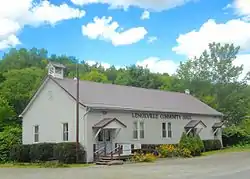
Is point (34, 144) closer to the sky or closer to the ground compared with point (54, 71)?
closer to the ground

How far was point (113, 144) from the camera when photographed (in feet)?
99.5

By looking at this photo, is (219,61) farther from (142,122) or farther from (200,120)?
(142,122)

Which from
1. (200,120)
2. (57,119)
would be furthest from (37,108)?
(200,120)

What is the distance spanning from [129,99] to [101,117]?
5.37 metres

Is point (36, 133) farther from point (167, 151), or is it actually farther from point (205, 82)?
point (205, 82)

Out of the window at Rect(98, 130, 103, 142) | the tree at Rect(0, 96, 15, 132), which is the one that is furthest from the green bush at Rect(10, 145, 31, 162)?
the tree at Rect(0, 96, 15, 132)

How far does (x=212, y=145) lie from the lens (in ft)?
132

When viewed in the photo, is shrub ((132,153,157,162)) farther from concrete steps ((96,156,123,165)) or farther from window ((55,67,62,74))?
window ((55,67,62,74))

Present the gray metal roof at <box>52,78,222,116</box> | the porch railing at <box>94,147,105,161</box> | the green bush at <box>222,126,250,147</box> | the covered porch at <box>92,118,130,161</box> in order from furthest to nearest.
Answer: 1. the green bush at <box>222,126,250,147</box>
2. the gray metal roof at <box>52,78,222,116</box>
3. the covered porch at <box>92,118,130,161</box>
4. the porch railing at <box>94,147,105,161</box>

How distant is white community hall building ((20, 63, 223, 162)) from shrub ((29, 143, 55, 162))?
3.87ft

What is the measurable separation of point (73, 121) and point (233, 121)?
31413 millimetres

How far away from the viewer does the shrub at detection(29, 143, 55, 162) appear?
1165 inches

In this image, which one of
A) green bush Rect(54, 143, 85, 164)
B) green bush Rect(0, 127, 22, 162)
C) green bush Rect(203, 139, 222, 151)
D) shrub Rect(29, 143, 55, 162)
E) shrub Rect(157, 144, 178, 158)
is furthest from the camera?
green bush Rect(203, 139, 222, 151)

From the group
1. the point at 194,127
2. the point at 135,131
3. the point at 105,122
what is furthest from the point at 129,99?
the point at 194,127
